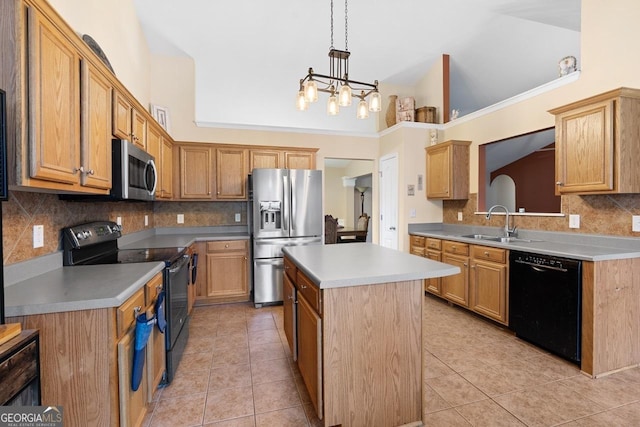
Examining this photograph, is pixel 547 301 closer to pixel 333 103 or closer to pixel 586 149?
pixel 586 149

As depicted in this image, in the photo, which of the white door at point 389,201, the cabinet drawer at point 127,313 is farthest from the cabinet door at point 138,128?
the white door at point 389,201

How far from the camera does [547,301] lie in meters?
2.43

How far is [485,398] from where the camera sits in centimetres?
191

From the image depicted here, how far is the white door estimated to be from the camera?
4574mm

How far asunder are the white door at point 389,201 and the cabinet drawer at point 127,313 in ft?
12.0

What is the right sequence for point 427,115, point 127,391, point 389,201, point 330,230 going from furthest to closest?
point 330,230 → point 389,201 → point 427,115 → point 127,391

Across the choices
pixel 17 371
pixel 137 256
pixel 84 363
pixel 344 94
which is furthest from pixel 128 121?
pixel 17 371

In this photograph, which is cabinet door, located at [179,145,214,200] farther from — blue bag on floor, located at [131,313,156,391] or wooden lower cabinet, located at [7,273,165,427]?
wooden lower cabinet, located at [7,273,165,427]

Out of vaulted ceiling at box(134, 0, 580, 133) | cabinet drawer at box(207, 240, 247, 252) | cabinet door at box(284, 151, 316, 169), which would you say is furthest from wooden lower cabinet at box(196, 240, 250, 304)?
vaulted ceiling at box(134, 0, 580, 133)

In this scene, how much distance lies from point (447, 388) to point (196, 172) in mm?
3615

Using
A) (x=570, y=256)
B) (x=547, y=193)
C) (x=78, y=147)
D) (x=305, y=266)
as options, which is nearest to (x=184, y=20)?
(x=78, y=147)

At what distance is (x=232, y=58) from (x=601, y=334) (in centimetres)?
483

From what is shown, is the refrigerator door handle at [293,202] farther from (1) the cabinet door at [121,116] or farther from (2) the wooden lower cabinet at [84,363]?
(2) the wooden lower cabinet at [84,363]

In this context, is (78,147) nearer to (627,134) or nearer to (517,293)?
(517,293)
